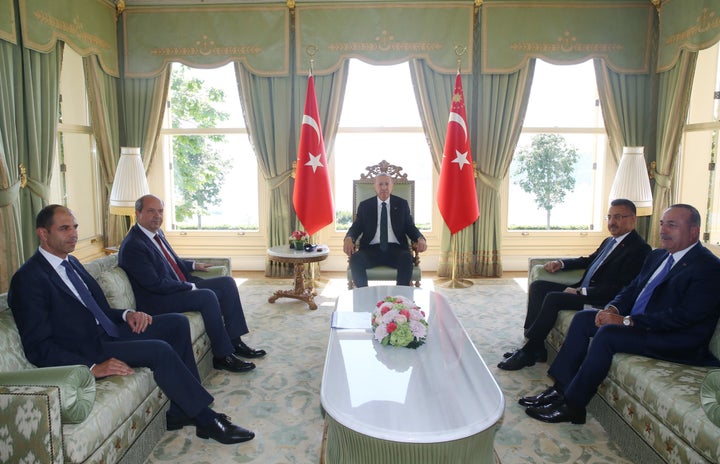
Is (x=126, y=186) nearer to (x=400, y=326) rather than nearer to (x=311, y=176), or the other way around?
(x=311, y=176)

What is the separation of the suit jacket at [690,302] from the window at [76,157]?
538cm

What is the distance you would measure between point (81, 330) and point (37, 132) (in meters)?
3.25

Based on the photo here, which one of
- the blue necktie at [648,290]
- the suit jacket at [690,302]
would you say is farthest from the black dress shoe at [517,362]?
the suit jacket at [690,302]

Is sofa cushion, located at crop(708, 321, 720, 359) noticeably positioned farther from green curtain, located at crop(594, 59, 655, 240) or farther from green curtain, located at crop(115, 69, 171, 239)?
green curtain, located at crop(115, 69, 171, 239)

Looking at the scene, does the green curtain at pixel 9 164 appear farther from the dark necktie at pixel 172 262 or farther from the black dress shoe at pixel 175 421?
the black dress shoe at pixel 175 421

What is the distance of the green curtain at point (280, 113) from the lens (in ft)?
20.1

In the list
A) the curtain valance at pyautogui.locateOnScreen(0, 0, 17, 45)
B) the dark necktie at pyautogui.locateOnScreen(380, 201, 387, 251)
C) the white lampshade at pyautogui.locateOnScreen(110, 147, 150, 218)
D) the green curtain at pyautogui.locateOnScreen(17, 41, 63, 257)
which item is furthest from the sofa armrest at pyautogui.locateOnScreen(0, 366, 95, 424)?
the curtain valance at pyautogui.locateOnScreen(0, 0, 17, 45)

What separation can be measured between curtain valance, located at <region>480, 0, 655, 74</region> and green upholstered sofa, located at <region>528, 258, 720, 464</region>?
14.3 feet

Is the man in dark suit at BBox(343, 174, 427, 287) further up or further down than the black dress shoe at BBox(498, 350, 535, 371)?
further up

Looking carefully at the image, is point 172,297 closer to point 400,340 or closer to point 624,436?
point 400,340

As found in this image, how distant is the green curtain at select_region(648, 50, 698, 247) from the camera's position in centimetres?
562

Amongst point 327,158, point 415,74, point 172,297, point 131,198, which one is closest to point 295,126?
point 327,158

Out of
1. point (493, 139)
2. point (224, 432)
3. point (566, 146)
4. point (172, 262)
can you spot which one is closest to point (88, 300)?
point (224, 432)

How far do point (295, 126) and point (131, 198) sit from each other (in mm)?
2068
